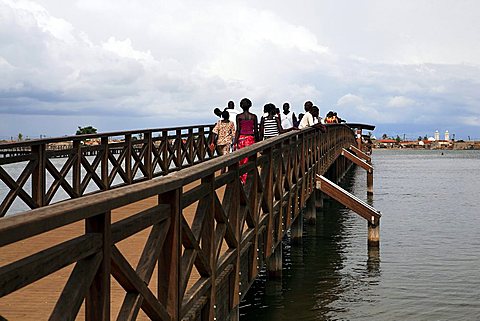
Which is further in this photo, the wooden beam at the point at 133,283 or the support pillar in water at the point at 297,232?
the support pillar in water at the point at 297,232

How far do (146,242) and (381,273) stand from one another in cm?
1021

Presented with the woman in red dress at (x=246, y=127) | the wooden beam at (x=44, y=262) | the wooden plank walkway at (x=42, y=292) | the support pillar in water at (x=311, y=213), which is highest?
the woman in red dress at (x=246, y=127)

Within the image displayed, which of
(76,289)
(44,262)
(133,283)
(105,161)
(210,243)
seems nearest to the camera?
(44,262)

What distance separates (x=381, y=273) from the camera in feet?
45.0

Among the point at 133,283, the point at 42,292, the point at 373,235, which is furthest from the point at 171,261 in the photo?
the point at 373,235

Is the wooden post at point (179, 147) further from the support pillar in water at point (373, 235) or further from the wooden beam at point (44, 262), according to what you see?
the wooden beam at point (44, 262)

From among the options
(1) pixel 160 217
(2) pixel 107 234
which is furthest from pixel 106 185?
(2) pixel 107 234

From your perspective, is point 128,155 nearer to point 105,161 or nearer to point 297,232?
point 105,161

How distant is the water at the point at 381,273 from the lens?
1090 cm

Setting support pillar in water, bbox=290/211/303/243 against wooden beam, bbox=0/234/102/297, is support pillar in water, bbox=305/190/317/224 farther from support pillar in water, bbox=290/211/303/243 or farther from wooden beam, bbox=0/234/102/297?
wooden beam, bbox=0/234/102/297

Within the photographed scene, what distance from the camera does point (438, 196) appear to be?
31797mm

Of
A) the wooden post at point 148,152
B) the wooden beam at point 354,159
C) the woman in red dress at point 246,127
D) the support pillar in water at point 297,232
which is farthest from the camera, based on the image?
the wooden beam at point 354,159

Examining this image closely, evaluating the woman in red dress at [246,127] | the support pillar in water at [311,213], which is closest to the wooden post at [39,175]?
the woman in red dress at [246,127]

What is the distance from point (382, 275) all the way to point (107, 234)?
35.3ft
